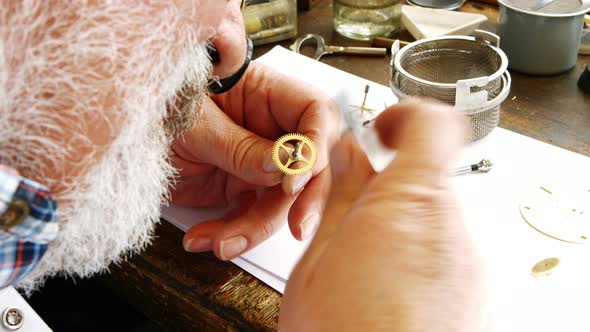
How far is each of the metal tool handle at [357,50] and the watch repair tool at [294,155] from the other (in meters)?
0.47

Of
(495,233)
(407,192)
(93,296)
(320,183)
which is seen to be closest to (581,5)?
(495,233)

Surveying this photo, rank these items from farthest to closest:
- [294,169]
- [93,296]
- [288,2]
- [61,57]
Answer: [288,2] → [93,296] → [294,169] → [61,57]

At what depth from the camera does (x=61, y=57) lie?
37cm

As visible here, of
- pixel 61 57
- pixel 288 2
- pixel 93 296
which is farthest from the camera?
pixel 288 2

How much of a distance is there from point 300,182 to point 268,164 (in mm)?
47

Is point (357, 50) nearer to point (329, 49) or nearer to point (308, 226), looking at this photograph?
point (329, 49)

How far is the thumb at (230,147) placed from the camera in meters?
0.70

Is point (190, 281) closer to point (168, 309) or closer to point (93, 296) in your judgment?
point (168, 309)

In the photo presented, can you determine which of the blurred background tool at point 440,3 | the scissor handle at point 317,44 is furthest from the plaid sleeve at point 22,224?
the blurred background tool at point 440,3

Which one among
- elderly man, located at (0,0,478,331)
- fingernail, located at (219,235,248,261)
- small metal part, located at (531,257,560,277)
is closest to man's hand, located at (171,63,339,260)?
fingernail, located at (219,235,248,261)

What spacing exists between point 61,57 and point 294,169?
335 millimetres

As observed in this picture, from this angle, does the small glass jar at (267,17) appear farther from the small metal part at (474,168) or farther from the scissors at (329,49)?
the small metal part at (474,168)

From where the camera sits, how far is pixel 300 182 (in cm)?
68

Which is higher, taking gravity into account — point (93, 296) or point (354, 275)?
point (354, 275)
